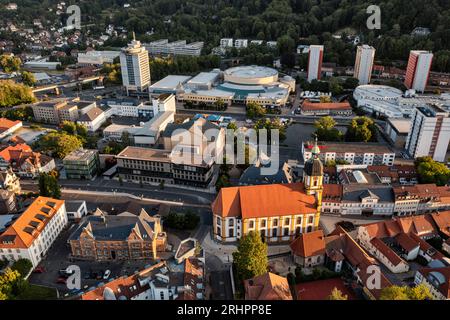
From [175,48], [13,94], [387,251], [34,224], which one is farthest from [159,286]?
[175,48]

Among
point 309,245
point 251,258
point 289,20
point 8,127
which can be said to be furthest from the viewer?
point 289,20

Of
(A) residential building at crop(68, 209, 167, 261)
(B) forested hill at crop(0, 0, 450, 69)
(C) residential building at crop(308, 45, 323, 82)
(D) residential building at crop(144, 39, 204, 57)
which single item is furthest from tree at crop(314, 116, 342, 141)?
(D) residential building at crop(144, 39, 204, 57)

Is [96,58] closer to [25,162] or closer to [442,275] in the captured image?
[25,162]

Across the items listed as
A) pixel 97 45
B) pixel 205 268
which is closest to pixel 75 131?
pixel 205 268

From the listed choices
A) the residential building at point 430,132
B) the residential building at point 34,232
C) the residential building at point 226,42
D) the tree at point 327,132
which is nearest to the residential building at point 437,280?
the residential building at point 430,132

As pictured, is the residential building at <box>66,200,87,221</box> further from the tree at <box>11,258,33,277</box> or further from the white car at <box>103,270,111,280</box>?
the white car at <box>103,270,111,280</box>

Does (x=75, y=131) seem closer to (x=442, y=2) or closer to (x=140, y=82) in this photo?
(x=140, y=82)
